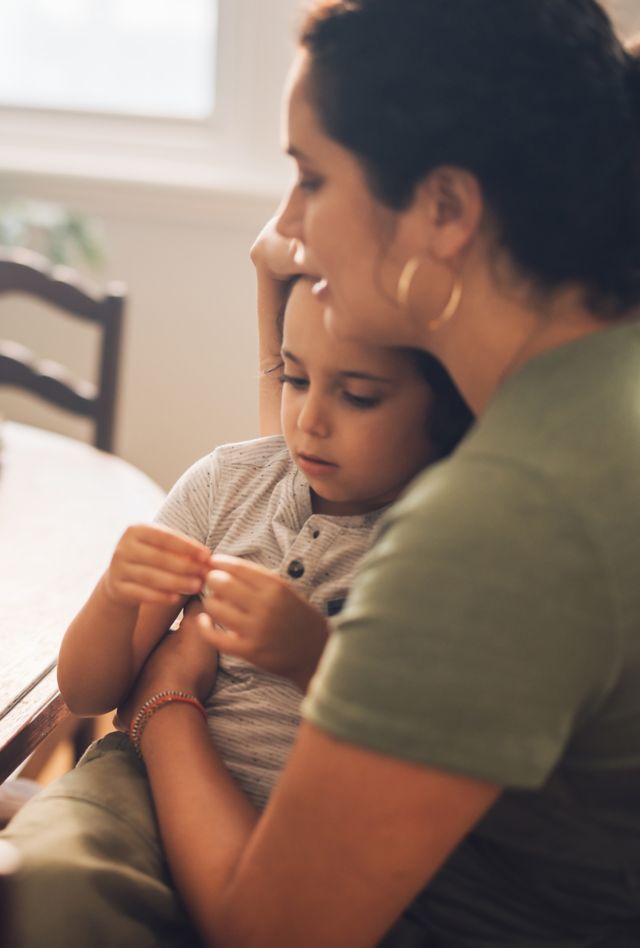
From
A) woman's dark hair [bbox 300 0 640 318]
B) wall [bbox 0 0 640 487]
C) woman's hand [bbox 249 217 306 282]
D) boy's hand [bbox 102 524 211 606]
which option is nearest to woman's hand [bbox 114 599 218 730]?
boy's hand [bbox 102 524 211 606]

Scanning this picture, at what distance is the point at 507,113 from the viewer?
694mm

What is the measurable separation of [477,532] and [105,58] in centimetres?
291

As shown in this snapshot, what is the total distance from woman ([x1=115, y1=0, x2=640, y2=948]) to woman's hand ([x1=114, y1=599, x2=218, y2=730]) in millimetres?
162

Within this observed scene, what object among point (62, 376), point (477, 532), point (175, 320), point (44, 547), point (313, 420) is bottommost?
point (175, 320)

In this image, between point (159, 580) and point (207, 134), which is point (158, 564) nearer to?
point (159, 580)

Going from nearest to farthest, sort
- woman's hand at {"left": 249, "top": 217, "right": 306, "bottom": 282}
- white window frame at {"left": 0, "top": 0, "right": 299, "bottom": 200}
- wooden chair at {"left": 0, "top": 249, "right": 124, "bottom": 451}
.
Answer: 1. woman's hand at {"left": 249, "top": 217, "right": 306, "bottom": 282}
2. wooden chair at {"left": 0, "top": 249, "right": 124, "bottom": 451}
3. white window frame at {"left": 0, "top": 0, "right": 299, "bottom": 200}

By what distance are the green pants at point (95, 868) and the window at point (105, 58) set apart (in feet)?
8.44

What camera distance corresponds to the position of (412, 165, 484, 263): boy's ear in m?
0.71

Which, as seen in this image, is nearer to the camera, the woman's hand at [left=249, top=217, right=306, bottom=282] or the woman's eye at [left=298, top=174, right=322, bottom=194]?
the woman's eye at [left=298, top=174, right=322, bottom=194]

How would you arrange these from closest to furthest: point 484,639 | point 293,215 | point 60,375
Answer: point 484,639, point 293,215, point 60,375

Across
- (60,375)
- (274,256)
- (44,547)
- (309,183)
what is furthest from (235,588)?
(60,375)

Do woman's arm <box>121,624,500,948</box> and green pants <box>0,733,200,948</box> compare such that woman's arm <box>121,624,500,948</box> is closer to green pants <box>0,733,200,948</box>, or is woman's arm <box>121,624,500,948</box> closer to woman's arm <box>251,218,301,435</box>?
green pants <box>0,733,200,948</box>

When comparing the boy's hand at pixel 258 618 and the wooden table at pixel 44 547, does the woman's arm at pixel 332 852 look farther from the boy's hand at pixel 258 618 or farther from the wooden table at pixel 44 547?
the wooden table at pixel 44 547

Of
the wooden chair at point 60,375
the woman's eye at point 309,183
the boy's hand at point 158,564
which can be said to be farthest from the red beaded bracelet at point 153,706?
the wooden chair at point 60,375
